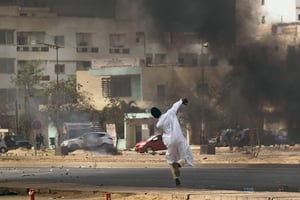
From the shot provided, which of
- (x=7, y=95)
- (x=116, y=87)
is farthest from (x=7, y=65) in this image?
(x=116, y=87)

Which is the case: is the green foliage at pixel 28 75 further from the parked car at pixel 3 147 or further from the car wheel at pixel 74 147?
the car wheel at pixel 74 147

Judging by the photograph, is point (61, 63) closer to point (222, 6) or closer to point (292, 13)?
point (292, 13)

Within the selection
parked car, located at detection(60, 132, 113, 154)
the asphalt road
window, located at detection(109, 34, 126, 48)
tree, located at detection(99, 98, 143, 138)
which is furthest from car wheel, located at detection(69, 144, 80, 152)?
the asphalt road

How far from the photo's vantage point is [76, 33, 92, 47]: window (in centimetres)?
3687

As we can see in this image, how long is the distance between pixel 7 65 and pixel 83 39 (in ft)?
101

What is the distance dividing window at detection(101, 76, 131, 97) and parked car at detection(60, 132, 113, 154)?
6.82 metres

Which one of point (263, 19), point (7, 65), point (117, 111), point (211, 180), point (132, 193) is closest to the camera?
point (132, 193)

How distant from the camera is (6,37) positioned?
181 ft

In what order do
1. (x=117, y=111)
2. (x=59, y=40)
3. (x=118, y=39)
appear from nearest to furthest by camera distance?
(x=118, y=39) → (x=59, y=40) → (x=117, y=111)

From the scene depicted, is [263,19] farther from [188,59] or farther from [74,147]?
[74,147]

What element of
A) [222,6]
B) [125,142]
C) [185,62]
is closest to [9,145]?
[125,142]

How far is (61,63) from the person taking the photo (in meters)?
62.8

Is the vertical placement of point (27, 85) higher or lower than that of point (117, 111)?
higher

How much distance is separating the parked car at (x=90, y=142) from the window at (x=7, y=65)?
1772cm
